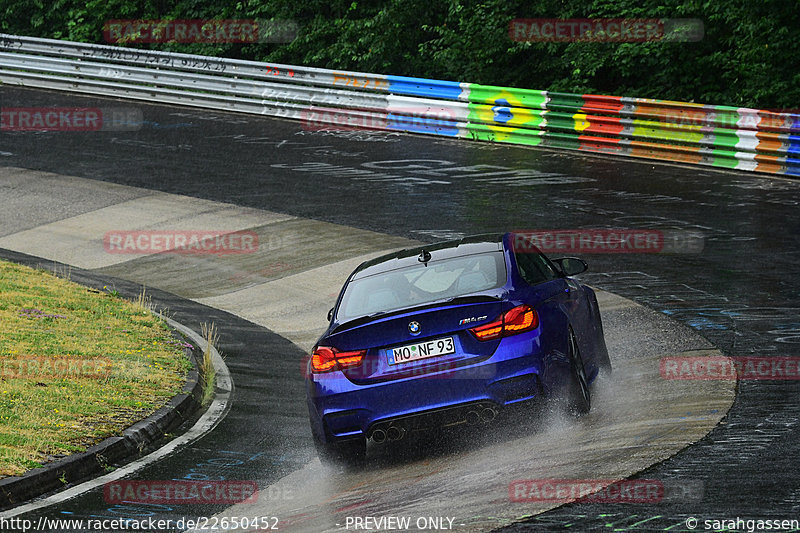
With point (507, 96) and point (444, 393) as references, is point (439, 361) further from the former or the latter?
point (507, 96)

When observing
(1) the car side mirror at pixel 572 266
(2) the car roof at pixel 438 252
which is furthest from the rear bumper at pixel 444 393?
(1) the car side mirror at pixel 572 266

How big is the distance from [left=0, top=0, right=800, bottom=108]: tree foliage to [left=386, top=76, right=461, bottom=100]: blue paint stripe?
→ 283 centimetres

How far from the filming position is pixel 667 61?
25.5 m

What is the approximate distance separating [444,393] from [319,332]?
6.49 metres

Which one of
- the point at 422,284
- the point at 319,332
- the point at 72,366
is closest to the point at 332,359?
the point at 422,284

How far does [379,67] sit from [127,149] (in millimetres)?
8169

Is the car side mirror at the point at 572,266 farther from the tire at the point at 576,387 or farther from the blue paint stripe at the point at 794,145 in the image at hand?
the blue paint stripe at the point at 794,145

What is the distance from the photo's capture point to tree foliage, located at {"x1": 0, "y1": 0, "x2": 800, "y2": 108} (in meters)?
23.8

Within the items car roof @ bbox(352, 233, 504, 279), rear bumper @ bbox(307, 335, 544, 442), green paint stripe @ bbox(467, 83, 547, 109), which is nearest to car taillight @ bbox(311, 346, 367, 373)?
rear bumper @ bbox(307, 335, 544, 442)

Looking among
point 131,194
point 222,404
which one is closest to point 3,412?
point 222,404

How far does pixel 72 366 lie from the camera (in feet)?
37.7

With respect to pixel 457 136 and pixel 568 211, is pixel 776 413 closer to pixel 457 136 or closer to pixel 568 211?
pixel 568 211

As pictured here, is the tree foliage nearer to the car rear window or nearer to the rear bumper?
the car rear window

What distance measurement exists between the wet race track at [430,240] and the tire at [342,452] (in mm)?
126
